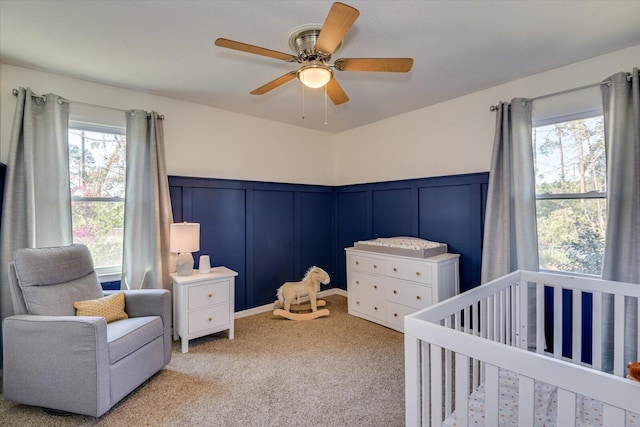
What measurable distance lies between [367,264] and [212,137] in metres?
2.26

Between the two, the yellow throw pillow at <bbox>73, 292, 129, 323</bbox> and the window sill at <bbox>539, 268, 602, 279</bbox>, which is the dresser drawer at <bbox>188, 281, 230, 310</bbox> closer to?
the yellow throw pillow at <bbox>73, 292, 129, 323</bbox>

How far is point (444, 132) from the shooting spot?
3252mm

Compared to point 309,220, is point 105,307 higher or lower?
lower

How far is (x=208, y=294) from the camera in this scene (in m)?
2.73

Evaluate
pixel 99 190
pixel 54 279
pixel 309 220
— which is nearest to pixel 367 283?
pixel 309 220

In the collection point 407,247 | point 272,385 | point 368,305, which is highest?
point 407,247

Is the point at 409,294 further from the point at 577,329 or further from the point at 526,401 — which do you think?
the point at 526,401

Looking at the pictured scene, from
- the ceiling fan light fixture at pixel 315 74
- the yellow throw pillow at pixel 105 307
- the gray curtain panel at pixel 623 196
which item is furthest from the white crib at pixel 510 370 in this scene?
the yellow throw pillow at pixel 105 307

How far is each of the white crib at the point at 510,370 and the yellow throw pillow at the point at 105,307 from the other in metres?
2.09

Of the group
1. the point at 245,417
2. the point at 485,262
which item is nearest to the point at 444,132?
the point at 485,262

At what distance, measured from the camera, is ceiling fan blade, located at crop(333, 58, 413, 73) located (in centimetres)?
171

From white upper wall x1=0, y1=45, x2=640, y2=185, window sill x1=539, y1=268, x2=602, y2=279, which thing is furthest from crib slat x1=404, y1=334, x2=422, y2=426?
white upper wall x1=0, y1=45, x2=640, y2=185

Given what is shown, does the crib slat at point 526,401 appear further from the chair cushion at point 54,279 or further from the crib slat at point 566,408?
the chair cushion at point 54,279

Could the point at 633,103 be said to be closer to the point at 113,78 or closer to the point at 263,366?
the point at 263,366
